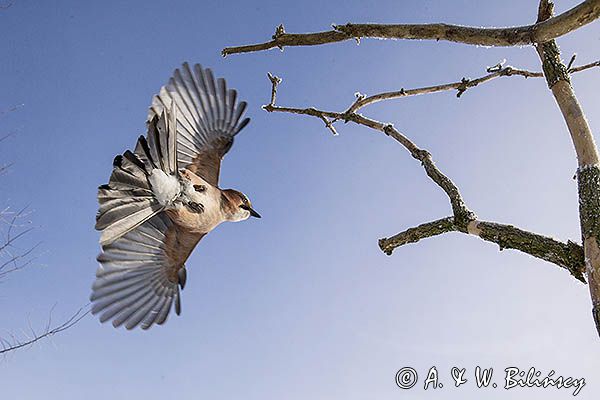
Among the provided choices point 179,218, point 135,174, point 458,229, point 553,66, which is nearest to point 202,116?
point 179,218

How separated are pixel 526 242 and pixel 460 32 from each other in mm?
751

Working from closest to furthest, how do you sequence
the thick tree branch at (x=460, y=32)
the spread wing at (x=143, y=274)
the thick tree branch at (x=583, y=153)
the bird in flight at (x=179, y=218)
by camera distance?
1. the thick tree branch at (x=460, y=32)
2. the thick tree branch at (x=583, y=153)
3. the bird in flight at (x=179, y=218)
4. the spread wing at (x=143, y=274)

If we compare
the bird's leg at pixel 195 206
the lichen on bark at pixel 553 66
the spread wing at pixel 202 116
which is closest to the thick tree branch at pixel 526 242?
the lichen on bark at pixel 553 66

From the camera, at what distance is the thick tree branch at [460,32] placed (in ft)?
4.83

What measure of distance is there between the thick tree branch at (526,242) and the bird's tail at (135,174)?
107 cm

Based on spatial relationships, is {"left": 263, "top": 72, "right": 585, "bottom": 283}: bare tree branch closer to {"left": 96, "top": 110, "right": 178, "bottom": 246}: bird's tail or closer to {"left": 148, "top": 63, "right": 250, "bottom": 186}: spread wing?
{"left": 148, "top": 63, "right": 250, "bottom": 186}: spread wing

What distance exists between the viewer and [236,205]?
2.93 meters

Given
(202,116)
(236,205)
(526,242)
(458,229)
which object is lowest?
(526,242)

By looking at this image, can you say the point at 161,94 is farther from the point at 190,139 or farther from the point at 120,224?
the point at 120,224

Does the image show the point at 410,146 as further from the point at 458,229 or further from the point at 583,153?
the point at 583,153

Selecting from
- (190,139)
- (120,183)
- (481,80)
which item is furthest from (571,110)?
(190,139)

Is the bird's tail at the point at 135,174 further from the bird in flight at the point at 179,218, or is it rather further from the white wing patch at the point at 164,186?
the bird in flight at the point at 179,218

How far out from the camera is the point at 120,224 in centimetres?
214

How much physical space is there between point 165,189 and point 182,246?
809 mm
